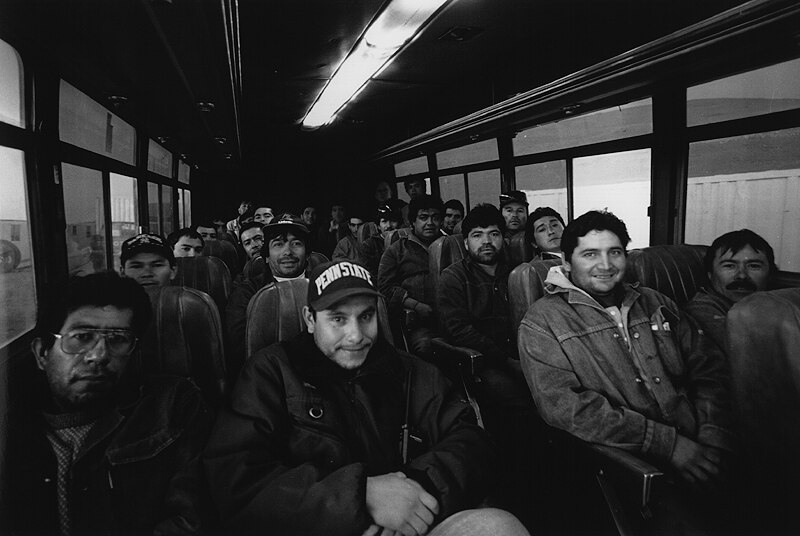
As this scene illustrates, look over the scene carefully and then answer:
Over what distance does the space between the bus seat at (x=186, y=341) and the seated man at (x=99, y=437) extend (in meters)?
0.51

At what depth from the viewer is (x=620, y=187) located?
4605 millimetres

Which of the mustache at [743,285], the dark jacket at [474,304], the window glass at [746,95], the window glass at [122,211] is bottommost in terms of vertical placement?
the dark jacket at [474,304]

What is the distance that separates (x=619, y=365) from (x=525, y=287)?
766mm

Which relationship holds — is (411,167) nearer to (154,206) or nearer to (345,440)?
(154,206)

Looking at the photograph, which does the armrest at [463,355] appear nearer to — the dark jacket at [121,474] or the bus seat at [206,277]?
the dark jacket at [121,474]

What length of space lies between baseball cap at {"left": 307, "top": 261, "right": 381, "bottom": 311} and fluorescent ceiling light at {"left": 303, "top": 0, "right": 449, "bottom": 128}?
101 inches

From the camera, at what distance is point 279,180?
44.8ft

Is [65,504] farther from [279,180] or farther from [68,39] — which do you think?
[279,180]

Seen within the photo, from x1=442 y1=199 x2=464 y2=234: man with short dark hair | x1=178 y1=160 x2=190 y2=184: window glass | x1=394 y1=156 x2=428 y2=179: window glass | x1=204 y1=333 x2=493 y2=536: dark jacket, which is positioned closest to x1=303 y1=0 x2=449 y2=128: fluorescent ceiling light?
x1=442 y1=199 x2=464 y2=234: man with short dark hair

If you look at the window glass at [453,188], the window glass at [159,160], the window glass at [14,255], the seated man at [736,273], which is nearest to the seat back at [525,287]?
the seated man at [736,273]

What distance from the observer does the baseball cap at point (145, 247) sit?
3.03m

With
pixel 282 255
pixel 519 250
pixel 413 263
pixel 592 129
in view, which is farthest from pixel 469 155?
pixel 282 255

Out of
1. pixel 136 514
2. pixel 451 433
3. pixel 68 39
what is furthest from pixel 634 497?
pixel 68 39

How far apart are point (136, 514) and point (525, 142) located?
5457 mm
